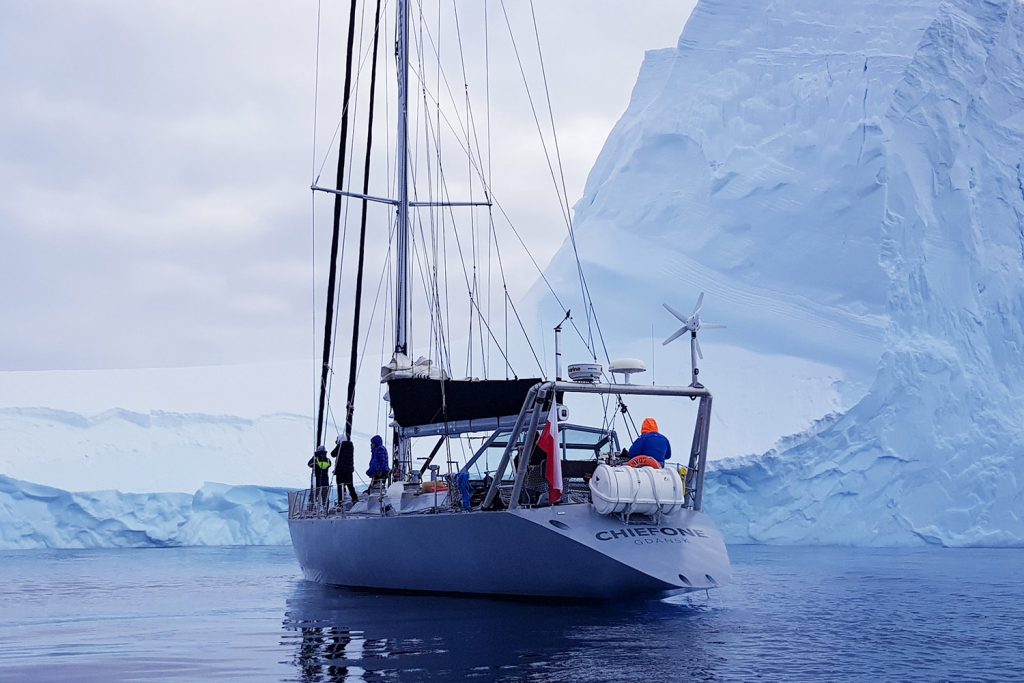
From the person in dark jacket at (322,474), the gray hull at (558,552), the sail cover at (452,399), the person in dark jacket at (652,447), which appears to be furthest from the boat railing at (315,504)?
the person in dark jacket at (652,447)

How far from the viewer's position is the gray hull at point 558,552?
1034 centimetres

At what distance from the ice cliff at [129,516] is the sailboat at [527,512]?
12.4 meters

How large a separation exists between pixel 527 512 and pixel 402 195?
640 cm

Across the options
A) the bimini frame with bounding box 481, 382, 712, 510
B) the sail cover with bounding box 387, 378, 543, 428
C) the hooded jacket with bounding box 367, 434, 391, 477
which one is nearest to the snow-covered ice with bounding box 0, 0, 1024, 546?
the hooded jacket with bounding box 367, 434, 391, 477

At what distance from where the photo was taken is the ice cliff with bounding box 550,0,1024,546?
77.5 ft

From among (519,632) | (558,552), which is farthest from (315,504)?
(519,632)

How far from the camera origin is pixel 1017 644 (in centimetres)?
864

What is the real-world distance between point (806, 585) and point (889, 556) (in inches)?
300

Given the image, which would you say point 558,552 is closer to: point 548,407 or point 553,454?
point 553,454

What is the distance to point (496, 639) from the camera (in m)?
8.66

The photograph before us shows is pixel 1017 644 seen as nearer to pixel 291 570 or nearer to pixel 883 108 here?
pixel 291 570

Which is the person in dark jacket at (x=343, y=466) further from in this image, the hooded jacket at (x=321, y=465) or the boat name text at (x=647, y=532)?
the boat name text at (x=647, y=532)

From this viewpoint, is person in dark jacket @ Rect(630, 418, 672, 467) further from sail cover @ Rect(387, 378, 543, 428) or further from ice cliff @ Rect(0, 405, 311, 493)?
ice cliff @ Rect(0, 405, 311, 493)

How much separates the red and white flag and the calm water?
1107 mm
